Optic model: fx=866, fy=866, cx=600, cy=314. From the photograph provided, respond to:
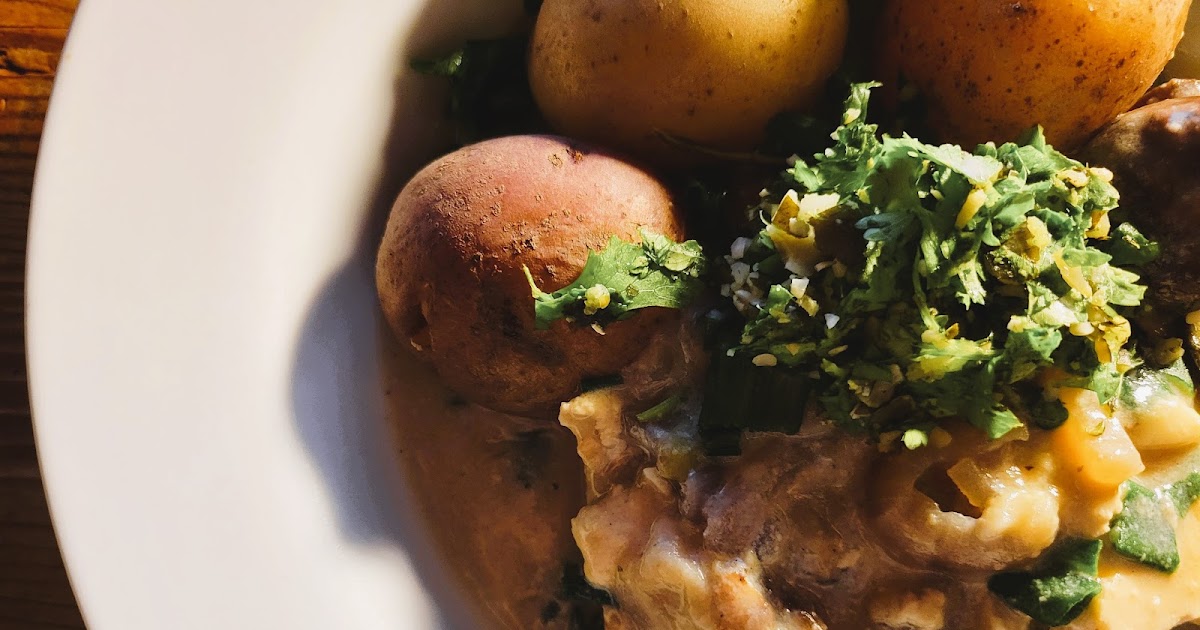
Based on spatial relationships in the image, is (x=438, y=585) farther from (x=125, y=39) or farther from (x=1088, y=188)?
(x=1088, y=188)

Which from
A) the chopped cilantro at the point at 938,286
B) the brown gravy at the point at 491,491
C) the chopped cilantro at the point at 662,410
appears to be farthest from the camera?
the brown gravy at the point at 491,491

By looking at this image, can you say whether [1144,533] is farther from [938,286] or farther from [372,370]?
[372,370]

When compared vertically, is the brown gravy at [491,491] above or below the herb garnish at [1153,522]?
below

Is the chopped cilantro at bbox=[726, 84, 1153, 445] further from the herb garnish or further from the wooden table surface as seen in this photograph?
the wooden table surface

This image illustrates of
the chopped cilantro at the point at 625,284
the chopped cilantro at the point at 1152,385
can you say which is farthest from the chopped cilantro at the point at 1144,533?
the chopped cilantro at the point at 625,284

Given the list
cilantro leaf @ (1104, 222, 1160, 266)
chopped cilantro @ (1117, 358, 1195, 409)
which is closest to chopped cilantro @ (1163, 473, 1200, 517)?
chopped cilantro @ (1117, 358, 1195, 409)

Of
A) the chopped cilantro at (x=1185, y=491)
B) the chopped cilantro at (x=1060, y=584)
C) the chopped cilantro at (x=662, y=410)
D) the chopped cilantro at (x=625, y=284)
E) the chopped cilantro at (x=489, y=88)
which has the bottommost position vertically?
the chopped cilantro at (x=1060, y=584)

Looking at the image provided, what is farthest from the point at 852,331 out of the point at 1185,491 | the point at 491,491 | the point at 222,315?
the point at 222,315

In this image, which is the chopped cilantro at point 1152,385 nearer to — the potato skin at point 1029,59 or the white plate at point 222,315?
the potato skin at point 1029,59

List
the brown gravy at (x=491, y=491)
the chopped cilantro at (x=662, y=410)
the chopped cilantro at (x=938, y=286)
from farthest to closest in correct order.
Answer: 1. the brown gravy at (x=491, y=491)
2. the chopped cilantro at (x=662, y=410)
3. the chopped cilantro at (x=938, y=286)
